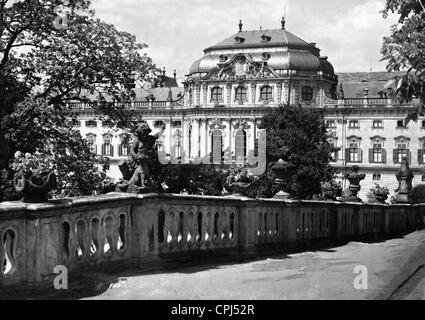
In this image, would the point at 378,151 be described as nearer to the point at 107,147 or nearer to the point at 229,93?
the point at 229,93

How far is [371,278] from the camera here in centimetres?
1060

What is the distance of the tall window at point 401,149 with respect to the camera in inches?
3615

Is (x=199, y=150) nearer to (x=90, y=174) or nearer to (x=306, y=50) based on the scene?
(x=306, y=50)

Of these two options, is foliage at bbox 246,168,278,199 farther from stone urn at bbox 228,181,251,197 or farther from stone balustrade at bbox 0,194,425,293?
stone urn at bbox 228,181,251,197

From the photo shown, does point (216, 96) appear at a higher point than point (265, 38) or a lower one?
lower

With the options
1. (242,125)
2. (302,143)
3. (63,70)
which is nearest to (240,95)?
(242,125)

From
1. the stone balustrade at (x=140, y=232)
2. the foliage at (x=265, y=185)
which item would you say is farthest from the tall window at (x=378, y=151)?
the stone balustrade at (x=140, y=232)

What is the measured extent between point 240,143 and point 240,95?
630 cm

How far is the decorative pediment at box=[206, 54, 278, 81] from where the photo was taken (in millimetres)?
94000

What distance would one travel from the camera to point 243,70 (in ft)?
311

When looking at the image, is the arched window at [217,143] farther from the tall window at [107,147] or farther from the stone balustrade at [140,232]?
the stone balustrade at [140,232]

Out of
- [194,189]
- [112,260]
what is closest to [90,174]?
[112,260]

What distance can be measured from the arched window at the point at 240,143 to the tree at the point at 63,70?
6923cm

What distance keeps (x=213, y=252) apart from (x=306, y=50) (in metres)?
85.1
